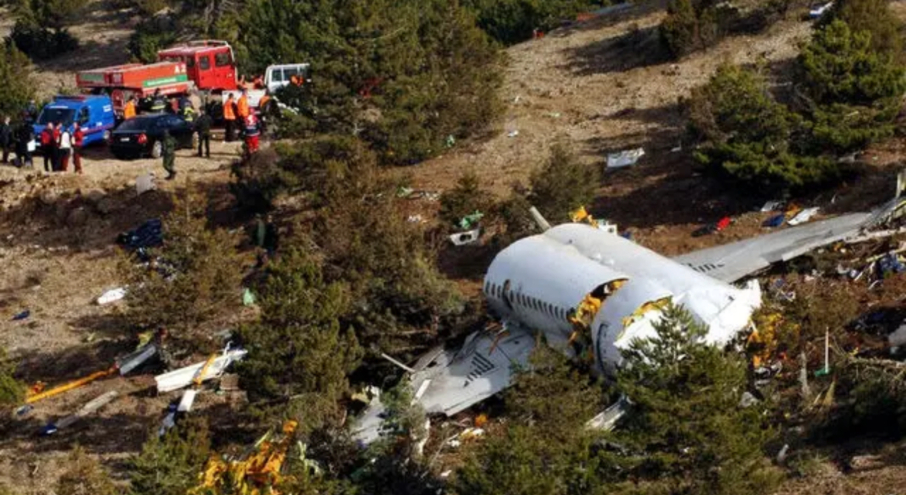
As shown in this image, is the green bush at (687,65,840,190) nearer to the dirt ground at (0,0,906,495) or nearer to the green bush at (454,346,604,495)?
the dirt ground at (0,0,906,495)

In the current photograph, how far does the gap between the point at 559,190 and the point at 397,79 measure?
679 cm

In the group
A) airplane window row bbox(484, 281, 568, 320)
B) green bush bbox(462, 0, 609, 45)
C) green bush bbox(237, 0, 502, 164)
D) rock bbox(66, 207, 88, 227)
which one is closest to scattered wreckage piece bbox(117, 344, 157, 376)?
airplane window row bbox(484, 281, 568, 320)

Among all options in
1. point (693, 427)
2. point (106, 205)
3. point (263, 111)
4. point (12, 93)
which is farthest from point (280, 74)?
point (693, 427)

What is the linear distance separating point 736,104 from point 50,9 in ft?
150

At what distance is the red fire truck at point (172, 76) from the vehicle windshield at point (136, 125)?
3033mm

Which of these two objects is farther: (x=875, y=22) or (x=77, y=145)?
(x=77, y=145)

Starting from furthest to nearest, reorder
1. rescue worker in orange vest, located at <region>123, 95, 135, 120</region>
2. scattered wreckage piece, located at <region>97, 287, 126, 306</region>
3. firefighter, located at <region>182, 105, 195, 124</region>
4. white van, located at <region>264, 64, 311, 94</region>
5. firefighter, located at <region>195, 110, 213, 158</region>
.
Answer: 1. white van, located at <region>264, 64, 311, 94</region>
2. rescue worker in orange vest, located at <region>123, 95, 135, 120</region>
3. firefighter, located at <region>182, 105, 195, 124</region>
4. firefighter, located at <region>195, 110, 213, 158</region>
5. scattered wreckage piece, located at <region>97, 287, 126, 306</region>

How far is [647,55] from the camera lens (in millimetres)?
39094

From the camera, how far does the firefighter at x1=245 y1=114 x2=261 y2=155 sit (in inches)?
1333

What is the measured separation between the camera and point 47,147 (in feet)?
117

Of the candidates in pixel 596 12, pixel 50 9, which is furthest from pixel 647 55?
pixel 50 9

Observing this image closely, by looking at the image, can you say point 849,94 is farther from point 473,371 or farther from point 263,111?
point 263,111

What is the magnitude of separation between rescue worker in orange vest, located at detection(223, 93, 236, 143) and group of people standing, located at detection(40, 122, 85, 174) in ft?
14.0

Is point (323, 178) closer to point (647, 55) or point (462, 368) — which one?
point (462, 368)
